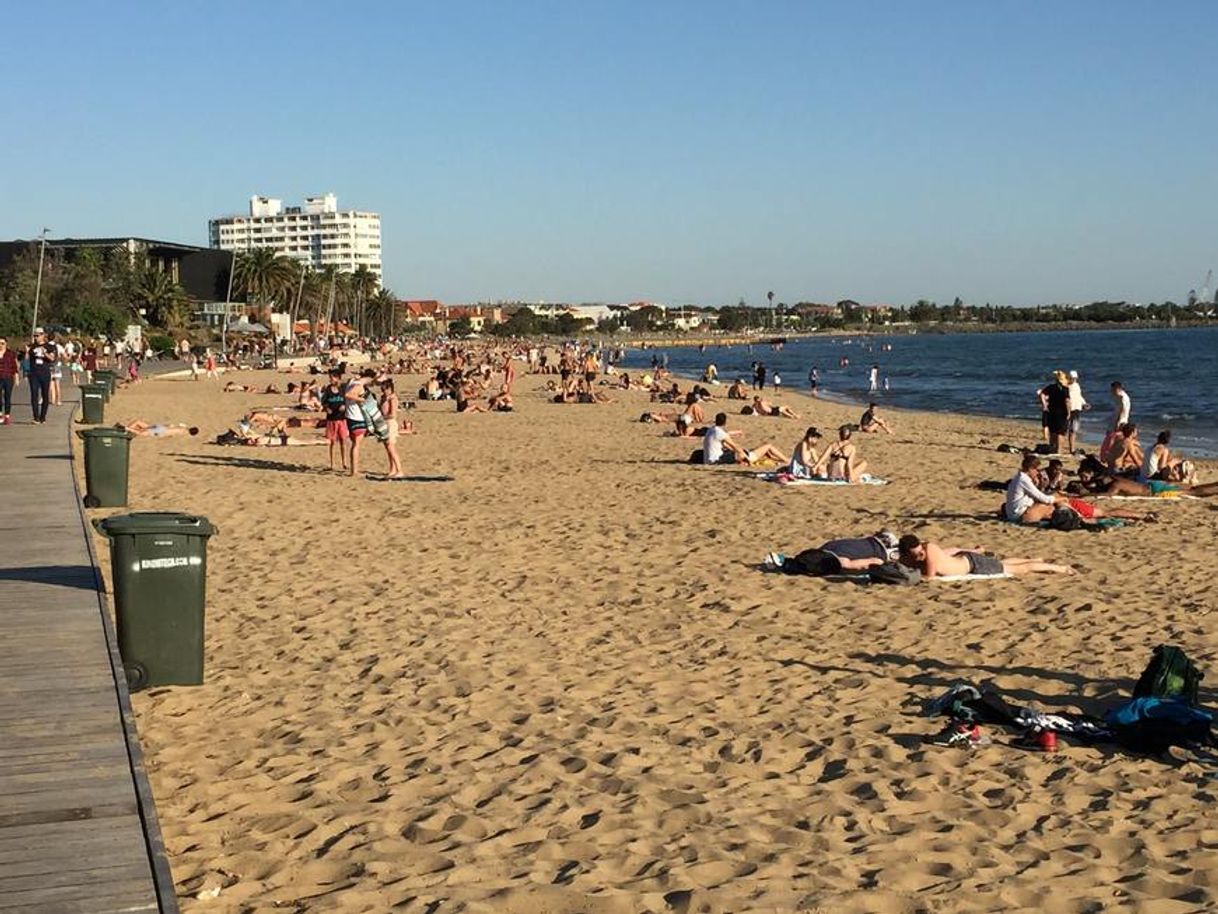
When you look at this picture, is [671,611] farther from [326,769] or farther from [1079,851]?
[1079,851]

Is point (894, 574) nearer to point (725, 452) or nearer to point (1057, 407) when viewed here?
point (725, 452)

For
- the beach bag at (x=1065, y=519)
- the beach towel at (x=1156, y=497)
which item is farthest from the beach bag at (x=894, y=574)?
the beach towel at (x=1156, y=497)

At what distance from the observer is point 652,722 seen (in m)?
6.42

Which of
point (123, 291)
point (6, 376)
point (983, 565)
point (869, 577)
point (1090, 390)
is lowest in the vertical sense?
point (869, 577)

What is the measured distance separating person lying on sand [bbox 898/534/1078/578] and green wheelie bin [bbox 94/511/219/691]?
17.6 ft

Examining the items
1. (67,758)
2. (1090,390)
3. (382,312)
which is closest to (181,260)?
(382,312)

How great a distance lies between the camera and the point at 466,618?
341 inches

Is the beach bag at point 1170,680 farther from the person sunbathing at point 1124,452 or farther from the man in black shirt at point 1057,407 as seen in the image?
the man in black shirt at point 1057,407

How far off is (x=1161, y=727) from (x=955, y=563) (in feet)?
13.1

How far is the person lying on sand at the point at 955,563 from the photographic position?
9.77 meters

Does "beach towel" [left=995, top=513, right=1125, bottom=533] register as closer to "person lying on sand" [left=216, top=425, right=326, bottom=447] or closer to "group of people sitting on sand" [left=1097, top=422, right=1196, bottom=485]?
"group of people sitting on sand" [left=1097, top=422, right=1196, bottom=485]

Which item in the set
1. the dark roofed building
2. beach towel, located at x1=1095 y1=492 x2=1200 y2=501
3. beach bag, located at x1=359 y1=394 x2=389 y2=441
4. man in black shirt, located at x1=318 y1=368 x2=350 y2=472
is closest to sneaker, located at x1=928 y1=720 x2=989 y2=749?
beach towel, located at x1=1095 y1=492 x2=1200 y2=501

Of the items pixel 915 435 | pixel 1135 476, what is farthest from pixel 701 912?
pixel 915 435

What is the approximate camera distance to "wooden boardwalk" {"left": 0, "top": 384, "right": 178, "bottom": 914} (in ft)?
12.7
